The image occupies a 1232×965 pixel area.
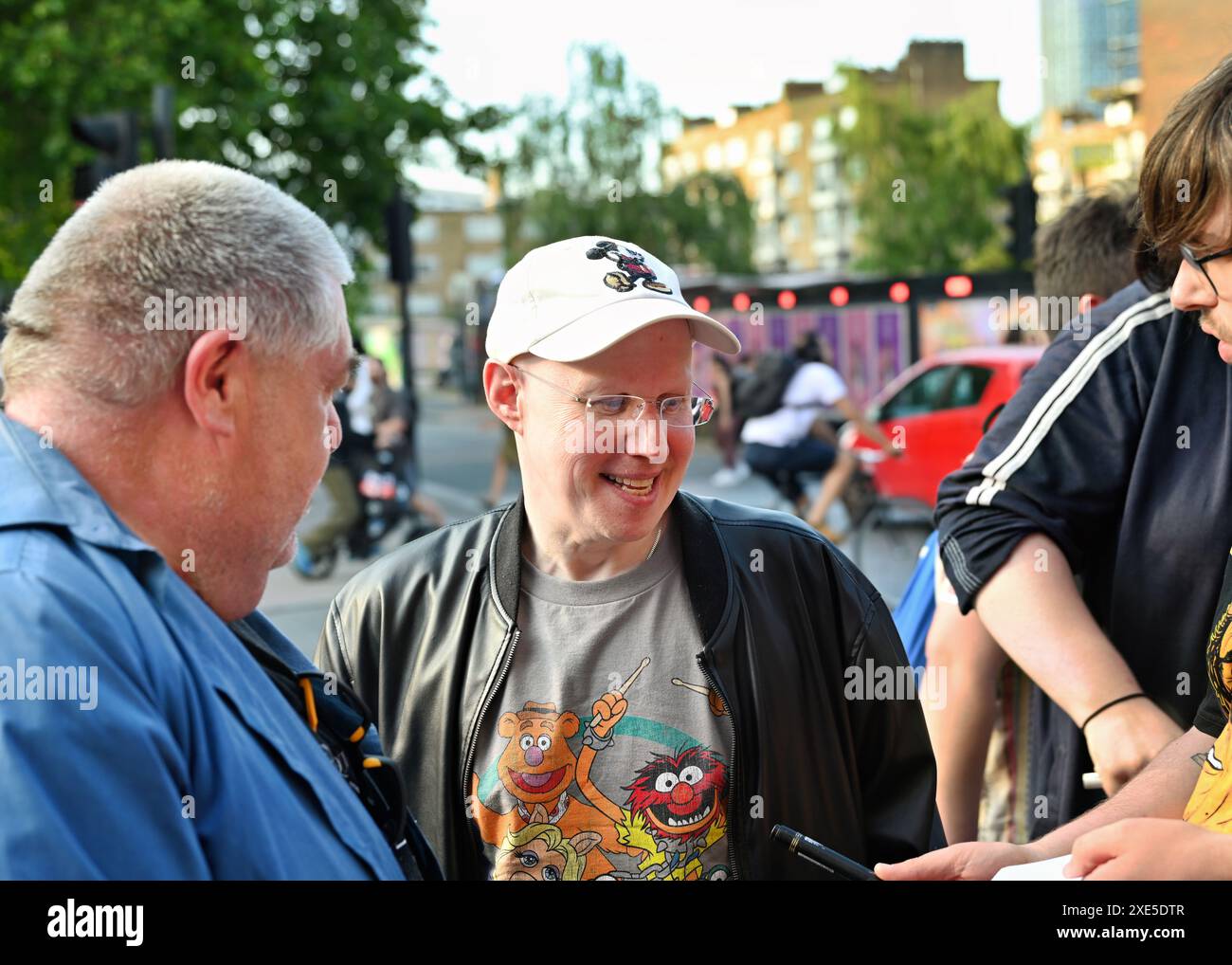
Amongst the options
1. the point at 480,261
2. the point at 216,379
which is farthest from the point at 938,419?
the point at 480,261

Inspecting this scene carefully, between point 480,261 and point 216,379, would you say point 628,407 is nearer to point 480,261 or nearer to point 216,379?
point 216,379

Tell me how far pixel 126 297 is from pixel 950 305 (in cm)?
1801

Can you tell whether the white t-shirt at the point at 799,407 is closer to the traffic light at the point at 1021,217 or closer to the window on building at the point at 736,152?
the traffic light at the point at 1021,217

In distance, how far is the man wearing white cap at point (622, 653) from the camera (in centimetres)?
204

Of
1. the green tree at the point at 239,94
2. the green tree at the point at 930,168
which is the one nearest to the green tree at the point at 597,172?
the green tree at the point at 930,168

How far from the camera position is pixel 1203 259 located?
5.78ft

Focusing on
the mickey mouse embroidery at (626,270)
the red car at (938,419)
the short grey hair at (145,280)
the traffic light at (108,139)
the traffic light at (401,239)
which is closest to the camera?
the short grey hair at (145,280)

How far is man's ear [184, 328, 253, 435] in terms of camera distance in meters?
1.35

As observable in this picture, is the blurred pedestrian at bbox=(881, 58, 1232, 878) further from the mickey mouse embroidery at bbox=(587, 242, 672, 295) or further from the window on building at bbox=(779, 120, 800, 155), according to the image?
the window on building at bbox=(779, 120, 800, 155)

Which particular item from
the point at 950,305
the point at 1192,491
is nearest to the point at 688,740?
the point at 1192,491

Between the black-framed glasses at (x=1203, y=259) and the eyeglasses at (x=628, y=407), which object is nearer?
the black-framed glasses at (x=1203, y=259)

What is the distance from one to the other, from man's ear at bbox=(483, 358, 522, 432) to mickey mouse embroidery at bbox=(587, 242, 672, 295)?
24cm

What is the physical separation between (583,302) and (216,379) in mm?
842
